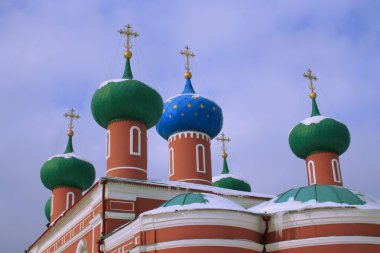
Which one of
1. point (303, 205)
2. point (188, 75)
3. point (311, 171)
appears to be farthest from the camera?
point (188, 75)

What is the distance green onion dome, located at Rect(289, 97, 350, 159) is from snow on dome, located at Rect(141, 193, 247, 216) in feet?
21.1

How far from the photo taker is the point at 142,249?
11359 mm

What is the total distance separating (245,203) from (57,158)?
7647 millimetres

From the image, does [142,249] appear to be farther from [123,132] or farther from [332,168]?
[332,168]

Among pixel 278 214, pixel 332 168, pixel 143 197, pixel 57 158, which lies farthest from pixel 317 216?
pixel 57 158

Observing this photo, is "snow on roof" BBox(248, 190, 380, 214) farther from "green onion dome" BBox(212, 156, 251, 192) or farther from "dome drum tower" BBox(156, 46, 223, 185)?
"green onion dome" BBox(212, 156, 251, 192)

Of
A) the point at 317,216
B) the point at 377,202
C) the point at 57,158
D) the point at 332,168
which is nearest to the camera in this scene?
the point at 317,216

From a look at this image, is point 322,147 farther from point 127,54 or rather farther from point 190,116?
point 127,54

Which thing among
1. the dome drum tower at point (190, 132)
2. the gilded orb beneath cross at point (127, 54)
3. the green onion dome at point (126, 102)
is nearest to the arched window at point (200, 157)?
the dome drum tower at point (190, 132)

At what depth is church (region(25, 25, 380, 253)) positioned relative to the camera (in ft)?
36.6

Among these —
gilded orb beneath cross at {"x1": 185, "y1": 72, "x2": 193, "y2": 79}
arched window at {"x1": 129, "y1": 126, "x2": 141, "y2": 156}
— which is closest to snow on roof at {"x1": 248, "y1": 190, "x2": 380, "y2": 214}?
arched window at {"x1": 129, "y1": 126, "x2": 141, "y2": 156}

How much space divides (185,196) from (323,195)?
278 cm

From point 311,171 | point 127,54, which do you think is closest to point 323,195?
point 311,171

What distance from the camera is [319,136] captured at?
17.5 metres
